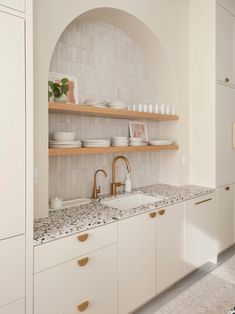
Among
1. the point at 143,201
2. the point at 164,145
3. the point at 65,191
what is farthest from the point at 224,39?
the point at 65,191

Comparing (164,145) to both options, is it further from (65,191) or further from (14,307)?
(14,307)

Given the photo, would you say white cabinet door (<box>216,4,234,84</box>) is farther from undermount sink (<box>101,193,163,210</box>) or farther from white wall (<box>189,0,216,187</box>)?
undermount sink (<box>101,193,163,210</box>)

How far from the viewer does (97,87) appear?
96.3 inches

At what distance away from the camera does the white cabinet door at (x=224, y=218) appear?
2.91 metres

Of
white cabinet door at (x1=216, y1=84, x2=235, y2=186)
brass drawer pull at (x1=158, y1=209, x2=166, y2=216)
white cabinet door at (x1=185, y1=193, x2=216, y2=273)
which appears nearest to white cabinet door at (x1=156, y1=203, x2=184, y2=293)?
brass drawer pull at (x1=158, y1=209, x2=166, y2=216)

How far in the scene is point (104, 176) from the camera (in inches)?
100

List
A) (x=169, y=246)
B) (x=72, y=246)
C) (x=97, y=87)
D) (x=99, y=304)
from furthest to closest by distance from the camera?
(x=97, y=87) → (x=169, y=246) → (x=99, y=304) → (x=72, y=246)

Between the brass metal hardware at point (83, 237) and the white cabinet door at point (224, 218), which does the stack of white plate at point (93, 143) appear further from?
the white cabinet door at point (224, 218)

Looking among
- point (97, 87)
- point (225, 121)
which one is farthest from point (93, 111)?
point (225, 121)

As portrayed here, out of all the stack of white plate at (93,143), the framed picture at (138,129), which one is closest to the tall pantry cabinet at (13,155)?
the stack of white plate at (93,143)

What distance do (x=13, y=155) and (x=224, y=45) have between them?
103 inches

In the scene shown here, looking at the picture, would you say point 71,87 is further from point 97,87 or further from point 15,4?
point 15,4

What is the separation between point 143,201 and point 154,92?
1218 millimetres

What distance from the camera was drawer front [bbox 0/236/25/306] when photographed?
125 cm
